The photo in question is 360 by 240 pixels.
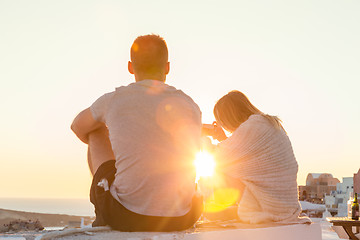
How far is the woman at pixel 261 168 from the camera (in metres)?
3.06

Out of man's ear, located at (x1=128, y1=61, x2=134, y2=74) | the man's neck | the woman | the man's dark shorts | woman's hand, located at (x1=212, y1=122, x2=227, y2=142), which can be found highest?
man's ear, located at (x1=128, y1=61, x2=134, y2=74)

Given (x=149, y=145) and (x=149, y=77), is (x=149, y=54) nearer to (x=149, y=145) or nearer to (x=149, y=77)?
(x=149, y=77)

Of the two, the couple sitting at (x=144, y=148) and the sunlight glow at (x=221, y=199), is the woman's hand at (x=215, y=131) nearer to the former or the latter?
the sunlight glow at (x=221, y=199)

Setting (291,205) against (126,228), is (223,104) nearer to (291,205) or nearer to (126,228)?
(291,205)

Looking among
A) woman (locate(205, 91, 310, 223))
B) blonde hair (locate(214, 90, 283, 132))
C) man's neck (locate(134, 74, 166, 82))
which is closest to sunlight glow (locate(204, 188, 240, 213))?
woman (locate(205, 91, 310, 223))

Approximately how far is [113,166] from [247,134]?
1055mm

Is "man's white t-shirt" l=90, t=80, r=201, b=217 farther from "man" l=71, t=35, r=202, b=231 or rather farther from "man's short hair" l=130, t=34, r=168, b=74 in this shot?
"man's short hair" l=130, t=34, r=168, b=74

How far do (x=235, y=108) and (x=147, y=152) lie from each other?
1.16m

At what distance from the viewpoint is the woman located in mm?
3059

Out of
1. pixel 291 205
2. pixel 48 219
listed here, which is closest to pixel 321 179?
pixel 48 219

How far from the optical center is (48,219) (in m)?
46.0

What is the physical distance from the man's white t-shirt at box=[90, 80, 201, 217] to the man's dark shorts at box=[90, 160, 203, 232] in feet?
0.10

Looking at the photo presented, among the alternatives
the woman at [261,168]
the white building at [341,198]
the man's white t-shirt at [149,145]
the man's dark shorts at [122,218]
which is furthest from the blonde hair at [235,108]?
the white building at [341,198]

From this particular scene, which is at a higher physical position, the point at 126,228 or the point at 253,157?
the point at 253,157
